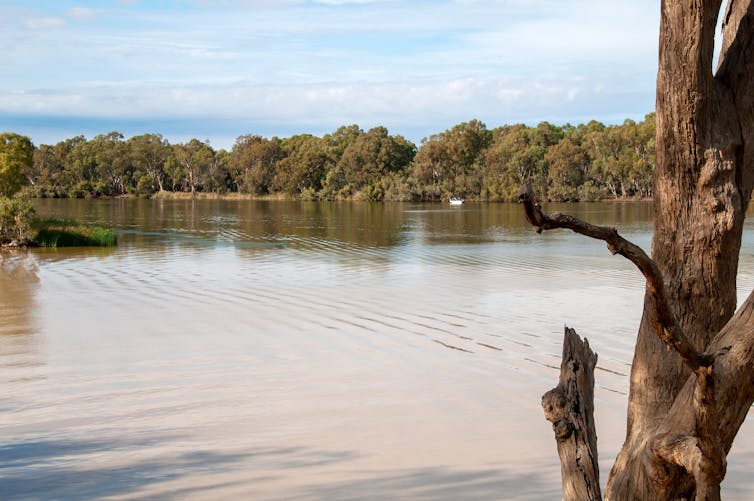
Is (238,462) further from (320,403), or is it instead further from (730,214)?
(730,214)

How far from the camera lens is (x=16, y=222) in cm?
2405

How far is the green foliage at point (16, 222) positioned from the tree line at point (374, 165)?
35313 millimetres

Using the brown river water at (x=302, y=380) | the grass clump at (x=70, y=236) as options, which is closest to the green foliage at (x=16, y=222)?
the grass clump at (x=70, y=236)

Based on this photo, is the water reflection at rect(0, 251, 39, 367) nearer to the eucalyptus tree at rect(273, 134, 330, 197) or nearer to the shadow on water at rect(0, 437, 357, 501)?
the shadow on water at rect(0, 437, 357, 501)

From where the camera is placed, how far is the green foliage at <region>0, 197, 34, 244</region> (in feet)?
78.2

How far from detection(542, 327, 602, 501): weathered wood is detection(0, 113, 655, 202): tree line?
59114mm

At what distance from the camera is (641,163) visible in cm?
7069

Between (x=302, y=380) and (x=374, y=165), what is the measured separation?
3248 inches

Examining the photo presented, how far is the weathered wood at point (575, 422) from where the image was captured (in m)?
2.64

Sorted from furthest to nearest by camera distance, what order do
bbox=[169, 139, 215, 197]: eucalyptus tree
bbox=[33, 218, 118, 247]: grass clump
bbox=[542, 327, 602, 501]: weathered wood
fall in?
1. bbox=[169, 139, 215, 197]: eucalyptus tree
2. bbox=[33, 218, 118, 247]: grass clump
3. bbox=[542, 327, 602, 501]: weathered wood

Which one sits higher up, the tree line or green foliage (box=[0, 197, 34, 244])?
the tree line

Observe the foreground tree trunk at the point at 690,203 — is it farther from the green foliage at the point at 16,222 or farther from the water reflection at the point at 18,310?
the green foliage at the point at 16,222

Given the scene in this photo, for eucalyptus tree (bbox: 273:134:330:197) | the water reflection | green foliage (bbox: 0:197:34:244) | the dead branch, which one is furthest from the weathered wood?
eucalyptus tree (bbox: 273:134:330:197)

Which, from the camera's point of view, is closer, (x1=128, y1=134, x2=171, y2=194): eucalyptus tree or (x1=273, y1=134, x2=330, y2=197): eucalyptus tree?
(x1=273, y1=134, x2=330, y2=197): eucalyptus tree
